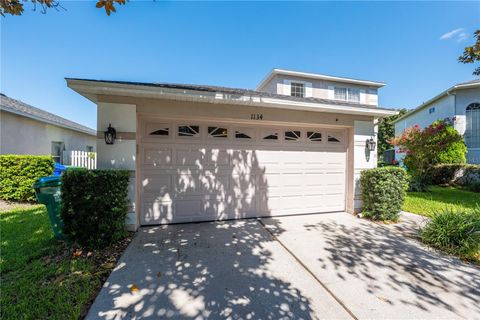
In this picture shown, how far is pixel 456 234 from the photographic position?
3.65 m

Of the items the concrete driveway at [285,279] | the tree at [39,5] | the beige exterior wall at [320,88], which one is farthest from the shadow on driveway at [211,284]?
the beige exterior wall at [320,88]

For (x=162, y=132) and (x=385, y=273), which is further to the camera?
(x=162, y=132)

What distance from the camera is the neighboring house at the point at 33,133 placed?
7.17 metres

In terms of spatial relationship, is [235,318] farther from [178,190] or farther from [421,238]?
[421,238]

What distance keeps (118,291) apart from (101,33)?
672 cm

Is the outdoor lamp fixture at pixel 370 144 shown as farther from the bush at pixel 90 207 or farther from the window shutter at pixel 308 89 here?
the window shutter at pixel 308 89

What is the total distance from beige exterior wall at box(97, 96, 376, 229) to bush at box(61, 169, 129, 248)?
0.66 meters

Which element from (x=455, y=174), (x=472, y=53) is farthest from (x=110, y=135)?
(x=455, y=174)

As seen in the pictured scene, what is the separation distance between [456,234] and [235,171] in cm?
444

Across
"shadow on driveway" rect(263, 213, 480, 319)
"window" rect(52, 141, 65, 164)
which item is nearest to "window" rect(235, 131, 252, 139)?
"shadow on driveway" rect(263, 213, 480, 319)

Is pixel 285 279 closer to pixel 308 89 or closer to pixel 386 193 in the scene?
pixel 386 193

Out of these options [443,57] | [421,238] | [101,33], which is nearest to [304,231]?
[421,238]

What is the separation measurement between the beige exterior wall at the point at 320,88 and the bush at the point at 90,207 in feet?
42.3

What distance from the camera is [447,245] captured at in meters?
3.67
